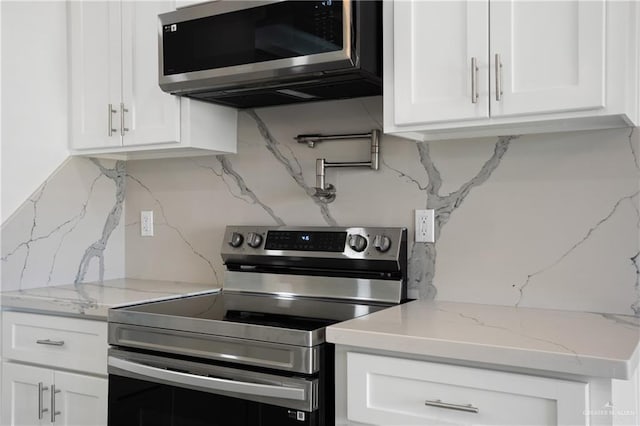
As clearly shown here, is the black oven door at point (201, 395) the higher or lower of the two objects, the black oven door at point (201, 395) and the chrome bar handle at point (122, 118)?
the lower

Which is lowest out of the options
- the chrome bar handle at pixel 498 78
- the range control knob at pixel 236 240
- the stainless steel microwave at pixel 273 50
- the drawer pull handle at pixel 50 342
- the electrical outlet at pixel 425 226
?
the drawer pull handle at pixel 50 342

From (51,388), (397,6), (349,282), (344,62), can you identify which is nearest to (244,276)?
(349,282)

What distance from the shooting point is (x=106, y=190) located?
9.09 feet

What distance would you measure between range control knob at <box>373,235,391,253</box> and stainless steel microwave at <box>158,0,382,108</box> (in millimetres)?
501

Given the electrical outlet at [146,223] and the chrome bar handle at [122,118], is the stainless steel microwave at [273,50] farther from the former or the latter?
Answer: the electrical outlet at [146,223]

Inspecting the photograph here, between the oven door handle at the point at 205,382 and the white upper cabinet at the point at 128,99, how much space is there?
0.85 meters

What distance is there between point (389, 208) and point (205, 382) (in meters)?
0.88

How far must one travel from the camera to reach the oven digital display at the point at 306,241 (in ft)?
6.97

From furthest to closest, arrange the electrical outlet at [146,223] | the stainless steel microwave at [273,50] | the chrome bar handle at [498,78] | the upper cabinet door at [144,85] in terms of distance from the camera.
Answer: the electrical outlet at [146,223] → the upper cabinet door at [144,85] → the stainless steel microwave at [273,50] → the chrome bar handle at [498,78]

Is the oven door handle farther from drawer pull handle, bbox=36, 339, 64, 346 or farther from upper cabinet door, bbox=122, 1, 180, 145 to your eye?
upper cabinet door, bbox=122, 1, 180, 145

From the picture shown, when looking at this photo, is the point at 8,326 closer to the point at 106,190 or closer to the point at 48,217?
the point at 48,217

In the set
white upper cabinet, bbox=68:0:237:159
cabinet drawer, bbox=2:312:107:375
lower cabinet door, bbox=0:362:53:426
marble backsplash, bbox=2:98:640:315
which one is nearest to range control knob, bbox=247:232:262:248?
marble backsplash, bbox=2:98:640:315

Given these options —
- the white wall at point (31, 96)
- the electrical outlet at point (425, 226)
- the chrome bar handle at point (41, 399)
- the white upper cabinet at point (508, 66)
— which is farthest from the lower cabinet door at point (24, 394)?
the white upper cabinet at point (508, 66)

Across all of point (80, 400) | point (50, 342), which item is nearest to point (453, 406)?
point (80, 400)
